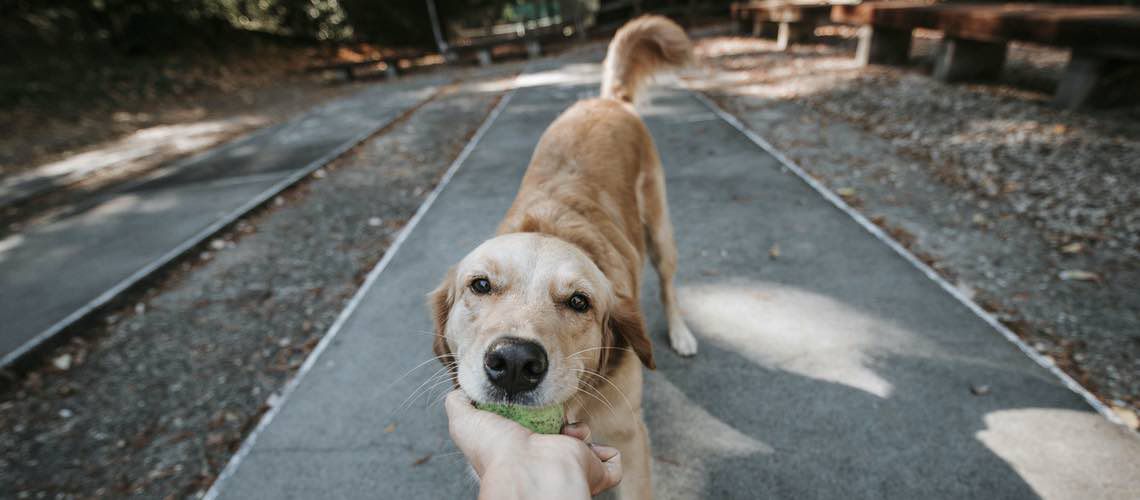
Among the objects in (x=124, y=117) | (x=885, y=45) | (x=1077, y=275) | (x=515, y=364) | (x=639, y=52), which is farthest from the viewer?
(x=124, y=117)

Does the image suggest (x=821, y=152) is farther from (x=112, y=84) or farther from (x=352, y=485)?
(x=112, y=84)

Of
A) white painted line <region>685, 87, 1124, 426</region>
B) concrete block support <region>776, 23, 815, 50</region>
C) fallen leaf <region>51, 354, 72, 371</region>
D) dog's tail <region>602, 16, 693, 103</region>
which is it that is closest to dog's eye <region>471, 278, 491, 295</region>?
dog's tail <region>602, 16, 693, 103</region>

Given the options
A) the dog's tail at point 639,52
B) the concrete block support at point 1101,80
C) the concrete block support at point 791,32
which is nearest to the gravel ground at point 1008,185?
the concrete block support at point 1101,80

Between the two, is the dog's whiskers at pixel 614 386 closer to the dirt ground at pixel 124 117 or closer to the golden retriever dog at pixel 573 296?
the golden retriever dog at pixel 573 296

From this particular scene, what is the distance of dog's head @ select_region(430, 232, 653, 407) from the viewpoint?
1.59 meters

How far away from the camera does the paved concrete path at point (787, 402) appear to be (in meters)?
2.24

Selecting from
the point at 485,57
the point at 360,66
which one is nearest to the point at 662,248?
the point at 485,57

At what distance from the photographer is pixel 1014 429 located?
233 cm

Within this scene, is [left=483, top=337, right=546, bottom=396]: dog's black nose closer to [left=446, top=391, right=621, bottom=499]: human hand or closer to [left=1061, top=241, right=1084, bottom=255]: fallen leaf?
[left=446, top=391, right=621, bottom=499]: human hand

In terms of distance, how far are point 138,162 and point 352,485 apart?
9445 mm

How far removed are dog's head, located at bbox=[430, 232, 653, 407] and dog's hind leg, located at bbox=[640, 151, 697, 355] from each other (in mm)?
978

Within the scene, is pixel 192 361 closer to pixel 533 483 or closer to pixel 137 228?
pixel 137 228

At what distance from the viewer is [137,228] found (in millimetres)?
5629

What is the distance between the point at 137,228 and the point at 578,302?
6.15 meters
